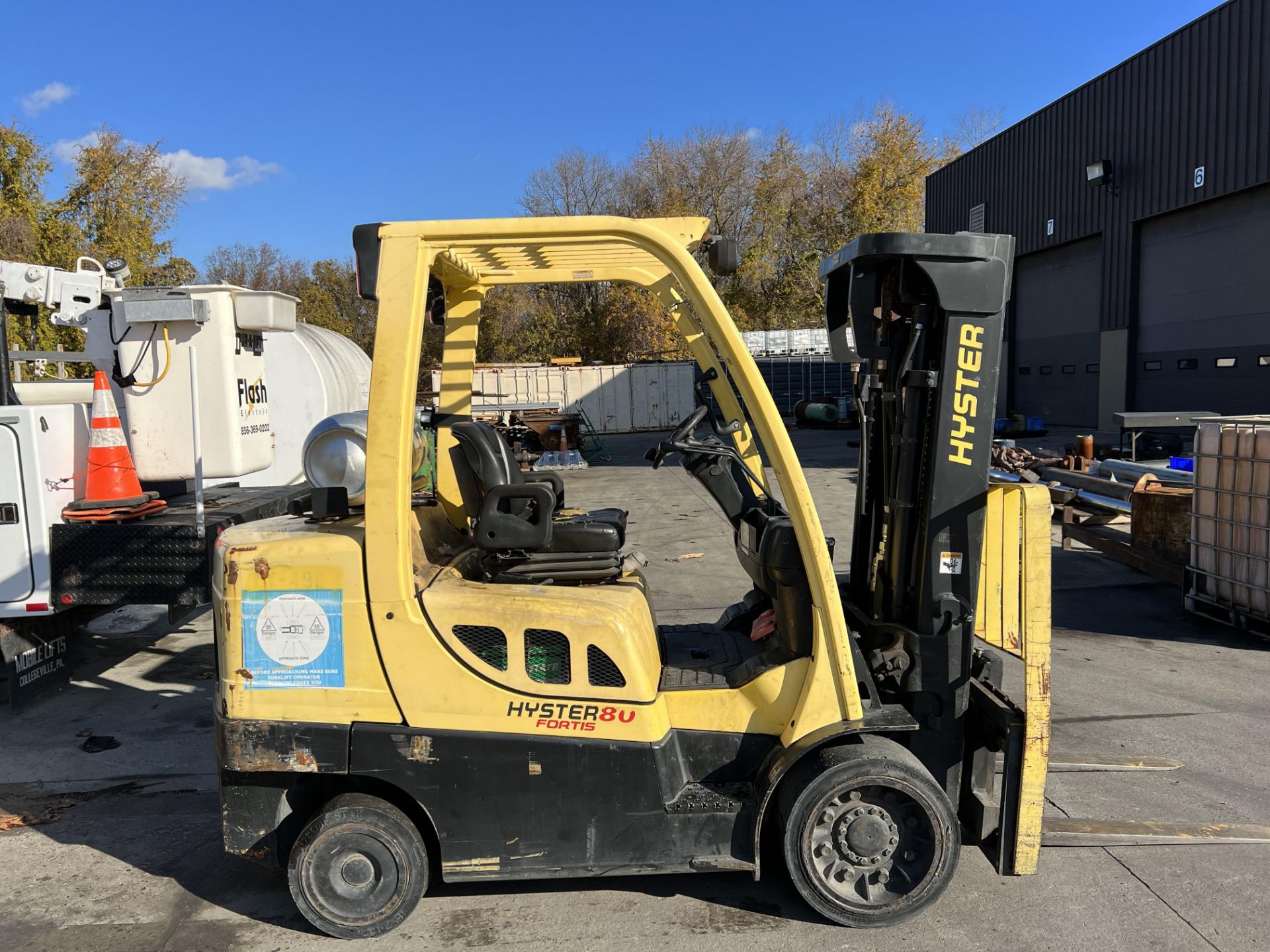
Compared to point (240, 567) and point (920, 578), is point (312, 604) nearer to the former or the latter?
point (240, 567)

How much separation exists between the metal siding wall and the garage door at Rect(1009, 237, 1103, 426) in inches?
25.0

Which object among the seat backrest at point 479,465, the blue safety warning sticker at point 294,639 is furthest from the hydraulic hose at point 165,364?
the blue safety warning sticker at point 294,639

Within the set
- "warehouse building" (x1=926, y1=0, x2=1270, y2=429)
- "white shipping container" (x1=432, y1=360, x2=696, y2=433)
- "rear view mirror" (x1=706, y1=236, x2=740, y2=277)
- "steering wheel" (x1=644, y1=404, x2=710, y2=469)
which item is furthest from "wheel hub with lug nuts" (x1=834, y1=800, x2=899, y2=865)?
"white shipping container" (x1=432, y1=360, x2=696, y2=433)

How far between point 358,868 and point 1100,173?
22.1 m

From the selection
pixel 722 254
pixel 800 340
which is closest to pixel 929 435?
pixel 722 254

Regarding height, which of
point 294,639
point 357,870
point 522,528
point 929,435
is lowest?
point 357,870

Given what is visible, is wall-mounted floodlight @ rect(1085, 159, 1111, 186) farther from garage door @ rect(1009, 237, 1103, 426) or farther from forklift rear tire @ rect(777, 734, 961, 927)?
forklift rear tire @ rect(777, 734, 961, 927)

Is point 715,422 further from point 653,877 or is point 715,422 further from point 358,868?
point 358,868

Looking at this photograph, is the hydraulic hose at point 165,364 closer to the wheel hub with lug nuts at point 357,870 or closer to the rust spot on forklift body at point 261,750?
the rust spot on forklift body at point 261,750

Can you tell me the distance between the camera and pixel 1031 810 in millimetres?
3447

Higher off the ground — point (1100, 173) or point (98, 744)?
point (1100, 173)

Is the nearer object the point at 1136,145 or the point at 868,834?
the point at 868,834

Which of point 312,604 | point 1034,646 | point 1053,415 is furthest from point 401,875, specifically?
point 1053,415

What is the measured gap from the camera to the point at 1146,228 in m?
19.7
